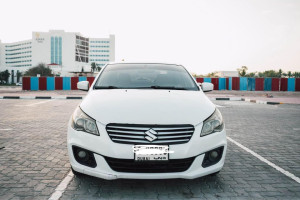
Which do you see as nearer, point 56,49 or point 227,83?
point 227,83

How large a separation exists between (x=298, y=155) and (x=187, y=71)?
2348 mm

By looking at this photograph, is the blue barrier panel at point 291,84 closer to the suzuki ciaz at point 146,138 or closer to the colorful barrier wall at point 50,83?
the colorful barrier wall at point 50,83

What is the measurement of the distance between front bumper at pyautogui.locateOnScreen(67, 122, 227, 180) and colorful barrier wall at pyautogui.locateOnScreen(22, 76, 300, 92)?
25.2 metres

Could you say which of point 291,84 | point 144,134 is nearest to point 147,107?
point 144,134

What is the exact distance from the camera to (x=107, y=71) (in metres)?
4.37

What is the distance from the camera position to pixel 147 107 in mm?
2971

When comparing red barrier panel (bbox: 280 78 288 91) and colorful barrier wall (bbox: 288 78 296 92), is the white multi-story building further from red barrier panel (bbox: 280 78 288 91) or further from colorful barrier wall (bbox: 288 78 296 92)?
colorful barrier wall (bbox: 288 78 296 92)

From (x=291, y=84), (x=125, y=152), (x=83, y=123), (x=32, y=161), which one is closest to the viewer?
(x=125, y=152)

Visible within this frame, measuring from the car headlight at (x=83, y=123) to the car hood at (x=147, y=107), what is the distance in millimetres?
52

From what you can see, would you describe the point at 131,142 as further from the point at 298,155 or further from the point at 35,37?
the point at 35,37

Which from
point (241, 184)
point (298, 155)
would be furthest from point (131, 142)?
point (298, 155)

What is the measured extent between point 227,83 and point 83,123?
30689 mm

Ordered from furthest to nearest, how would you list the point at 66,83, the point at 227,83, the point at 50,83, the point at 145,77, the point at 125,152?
the point at 227,83
the point at 66,83
the point at 50,83
the point at 145,77
the point at 125,152

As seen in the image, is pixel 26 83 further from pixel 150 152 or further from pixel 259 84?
pixel 150 152
